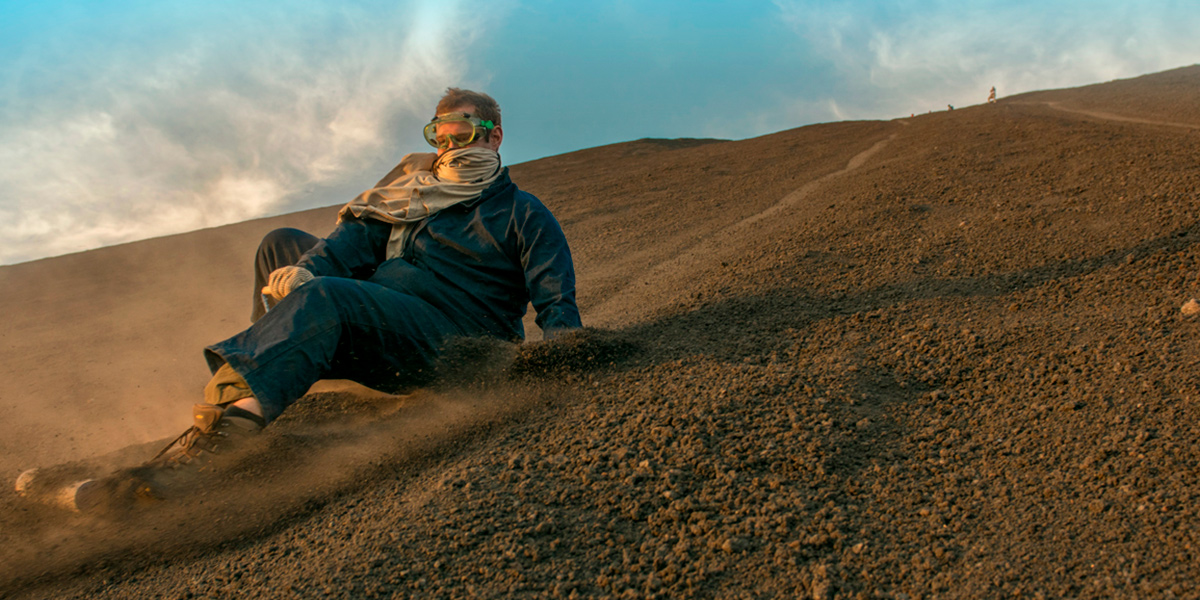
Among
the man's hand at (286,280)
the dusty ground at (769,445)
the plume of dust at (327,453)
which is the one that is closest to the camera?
the dusty ground at (769,445)

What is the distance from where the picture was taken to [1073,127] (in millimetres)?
8117

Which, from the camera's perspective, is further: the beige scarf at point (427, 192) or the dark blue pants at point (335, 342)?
the beige scarf at point (427, 192)

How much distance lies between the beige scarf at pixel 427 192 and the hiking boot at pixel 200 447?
1148 mm

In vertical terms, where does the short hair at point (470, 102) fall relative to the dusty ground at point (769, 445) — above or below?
above

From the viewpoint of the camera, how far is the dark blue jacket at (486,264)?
10.2 feet

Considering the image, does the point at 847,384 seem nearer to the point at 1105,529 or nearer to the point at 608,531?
the point at 1105,529

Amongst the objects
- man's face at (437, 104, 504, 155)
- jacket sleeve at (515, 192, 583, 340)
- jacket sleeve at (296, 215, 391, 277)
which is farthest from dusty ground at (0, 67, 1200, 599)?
man's face at (437, 104, 504, 155)

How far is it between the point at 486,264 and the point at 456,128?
2.16 feet

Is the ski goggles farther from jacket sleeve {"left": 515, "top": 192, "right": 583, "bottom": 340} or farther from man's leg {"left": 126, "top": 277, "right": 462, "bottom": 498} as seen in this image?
man's leg {"left": 126, "top": 277, "right": 462, "bottom": 498}

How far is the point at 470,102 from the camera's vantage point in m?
3.40

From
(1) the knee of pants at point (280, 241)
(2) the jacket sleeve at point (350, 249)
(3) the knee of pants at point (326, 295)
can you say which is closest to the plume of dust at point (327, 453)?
(3) the knee of pants at point (326, 295)

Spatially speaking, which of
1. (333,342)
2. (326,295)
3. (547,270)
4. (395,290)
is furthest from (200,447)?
(547,270)

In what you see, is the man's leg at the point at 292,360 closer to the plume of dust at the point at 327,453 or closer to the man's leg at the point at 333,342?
the man's leg at the point at 333,342

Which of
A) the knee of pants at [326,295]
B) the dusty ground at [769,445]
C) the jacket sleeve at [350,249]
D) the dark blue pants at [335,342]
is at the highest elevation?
the jacket sleeve at [350,249]
